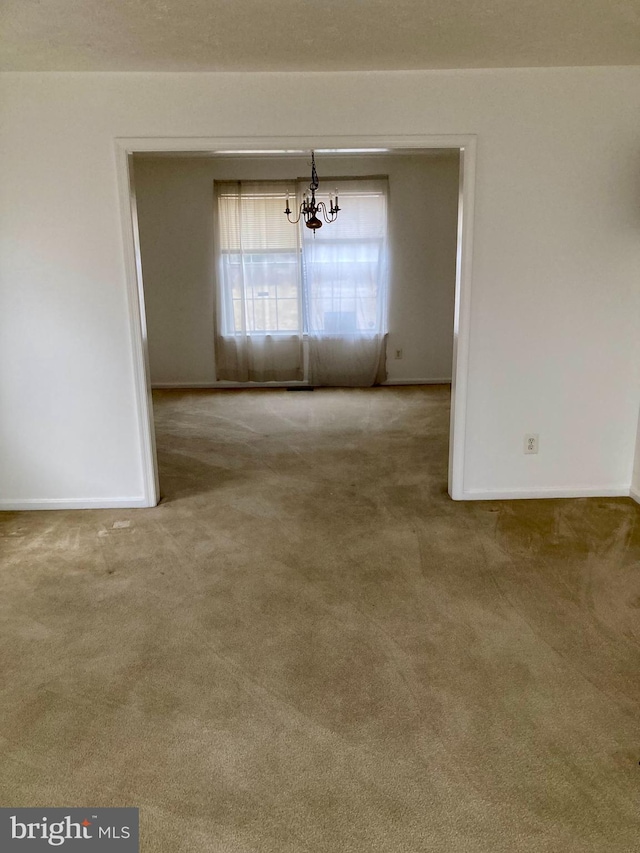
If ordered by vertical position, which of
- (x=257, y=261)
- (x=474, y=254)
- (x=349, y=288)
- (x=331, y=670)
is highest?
(x=257, y=261)

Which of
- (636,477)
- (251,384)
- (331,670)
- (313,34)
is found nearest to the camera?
(331,670)

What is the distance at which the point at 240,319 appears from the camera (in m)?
7.06

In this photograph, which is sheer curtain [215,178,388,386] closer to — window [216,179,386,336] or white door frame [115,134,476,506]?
window [216,179,386,336]

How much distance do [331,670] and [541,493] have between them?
2.03 meters

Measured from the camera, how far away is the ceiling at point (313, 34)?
2311 millimetres

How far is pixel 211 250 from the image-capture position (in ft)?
22.9

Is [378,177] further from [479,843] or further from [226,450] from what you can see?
[479,843]

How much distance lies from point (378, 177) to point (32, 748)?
6442mm

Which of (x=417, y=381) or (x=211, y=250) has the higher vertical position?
(x=211, y=250)

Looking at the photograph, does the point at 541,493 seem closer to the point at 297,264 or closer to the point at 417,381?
the point at 417,381

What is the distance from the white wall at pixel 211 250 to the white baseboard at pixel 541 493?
387 cm

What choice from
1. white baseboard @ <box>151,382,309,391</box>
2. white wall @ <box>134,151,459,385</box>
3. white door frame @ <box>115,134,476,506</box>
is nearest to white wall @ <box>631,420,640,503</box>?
white door frame @ <box>115,134,476,506</box>

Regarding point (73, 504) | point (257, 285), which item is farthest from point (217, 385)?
point (73, 504)

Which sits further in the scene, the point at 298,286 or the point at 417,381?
the point at 417,381
